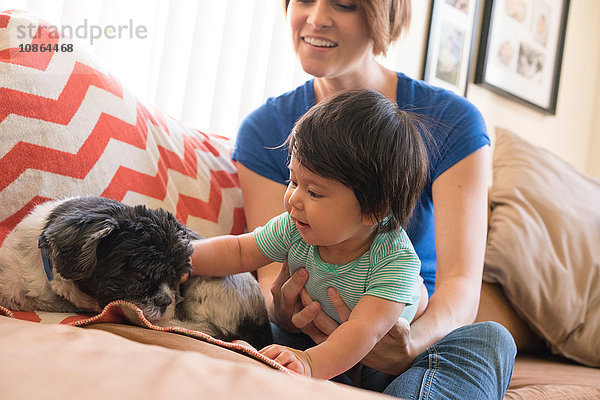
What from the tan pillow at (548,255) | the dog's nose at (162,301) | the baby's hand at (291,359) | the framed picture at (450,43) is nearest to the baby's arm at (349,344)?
the baby's hand at (291,359)

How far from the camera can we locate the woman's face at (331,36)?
1.66 meters

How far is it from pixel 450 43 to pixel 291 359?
2844mm

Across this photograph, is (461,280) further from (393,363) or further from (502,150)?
(502,150)

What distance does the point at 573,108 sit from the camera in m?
4.32

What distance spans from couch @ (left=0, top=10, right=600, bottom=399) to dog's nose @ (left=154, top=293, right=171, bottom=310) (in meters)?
0.11

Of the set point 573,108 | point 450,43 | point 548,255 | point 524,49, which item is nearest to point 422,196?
point 548,255

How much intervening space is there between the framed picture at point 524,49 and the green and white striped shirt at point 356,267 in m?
2.60

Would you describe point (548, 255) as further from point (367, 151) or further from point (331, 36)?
point (367, 151)

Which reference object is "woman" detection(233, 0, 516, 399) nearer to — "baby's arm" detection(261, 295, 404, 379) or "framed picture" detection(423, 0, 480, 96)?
"baby's arm" detection(261, 295, 404, 379)

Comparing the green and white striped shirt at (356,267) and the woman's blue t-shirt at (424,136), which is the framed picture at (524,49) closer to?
the woman's blue t-shirt at (424,136)

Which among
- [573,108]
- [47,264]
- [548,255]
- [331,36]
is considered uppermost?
[573,108]

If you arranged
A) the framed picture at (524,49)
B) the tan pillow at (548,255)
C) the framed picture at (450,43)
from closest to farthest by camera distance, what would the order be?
1. the tan pillow at (548,255)
2. the framed picture at (450,43)
3. the framed picture at (524,49)

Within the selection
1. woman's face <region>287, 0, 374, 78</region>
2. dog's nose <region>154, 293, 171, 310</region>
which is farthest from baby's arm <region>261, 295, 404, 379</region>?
woman's face <region>287, 0, 374, 78</region>

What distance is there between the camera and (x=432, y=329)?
138 cm
